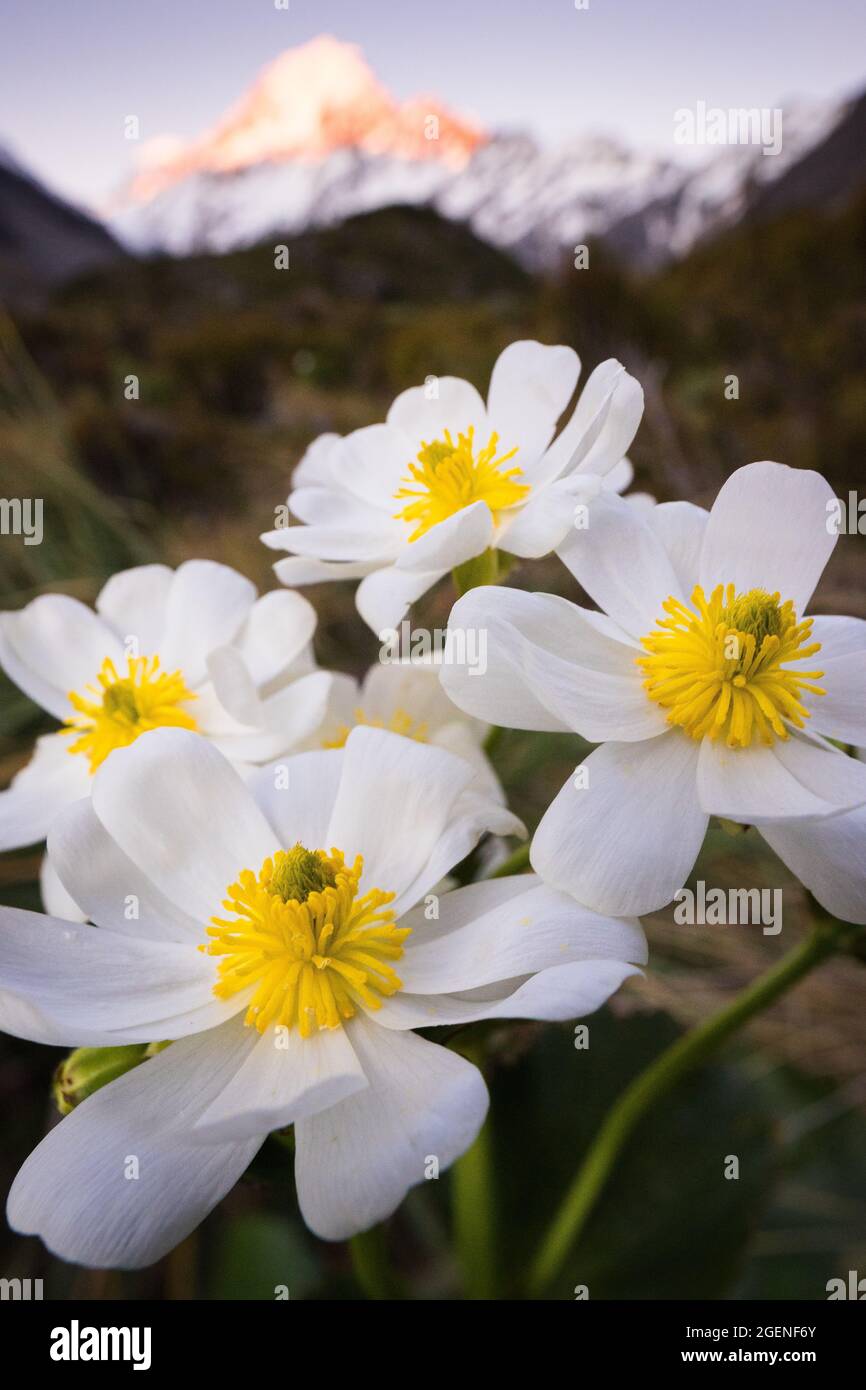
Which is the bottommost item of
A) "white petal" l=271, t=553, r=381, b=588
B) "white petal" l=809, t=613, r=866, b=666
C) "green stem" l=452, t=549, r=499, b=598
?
"white petal" l=809, t=613, r=866, b=666

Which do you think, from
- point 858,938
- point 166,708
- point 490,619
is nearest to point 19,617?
point 166,708

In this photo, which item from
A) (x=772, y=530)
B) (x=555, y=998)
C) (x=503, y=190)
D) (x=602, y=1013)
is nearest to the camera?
(x=555, y=998)

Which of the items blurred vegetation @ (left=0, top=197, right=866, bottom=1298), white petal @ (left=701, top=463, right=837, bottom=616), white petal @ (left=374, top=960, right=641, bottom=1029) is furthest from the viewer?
blurred vegetation @ (left=0, top=197, right=866, bottom=1298)

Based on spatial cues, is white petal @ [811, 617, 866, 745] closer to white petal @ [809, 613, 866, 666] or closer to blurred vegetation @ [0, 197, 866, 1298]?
white petal @ [809, 613, 866, 666]

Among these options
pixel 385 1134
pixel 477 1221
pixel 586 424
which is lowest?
pixel 477 1221

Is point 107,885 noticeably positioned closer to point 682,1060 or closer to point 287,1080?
point 287,1080

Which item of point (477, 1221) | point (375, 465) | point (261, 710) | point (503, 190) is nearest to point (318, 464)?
point (375, 465)

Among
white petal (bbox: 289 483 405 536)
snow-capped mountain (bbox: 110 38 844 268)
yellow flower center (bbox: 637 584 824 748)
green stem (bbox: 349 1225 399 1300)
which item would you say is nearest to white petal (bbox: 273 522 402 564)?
white petal (bbox: 289 483 405 536)
